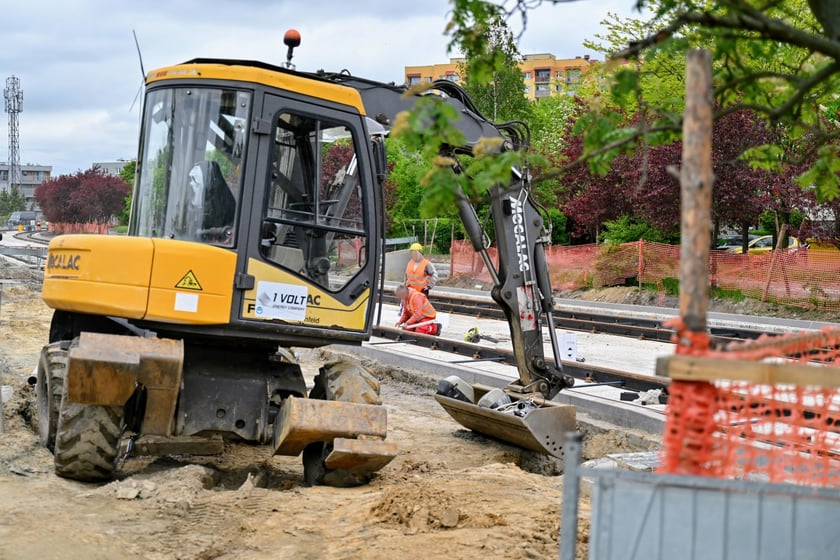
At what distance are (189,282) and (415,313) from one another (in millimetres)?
11451

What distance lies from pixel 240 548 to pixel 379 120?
3.93m

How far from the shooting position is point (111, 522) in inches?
265

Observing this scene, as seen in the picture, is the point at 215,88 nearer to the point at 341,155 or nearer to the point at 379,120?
the point at 341,155

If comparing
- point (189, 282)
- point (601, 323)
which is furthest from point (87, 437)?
point (601, 323)

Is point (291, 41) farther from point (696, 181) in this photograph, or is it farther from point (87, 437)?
point (696, 181)

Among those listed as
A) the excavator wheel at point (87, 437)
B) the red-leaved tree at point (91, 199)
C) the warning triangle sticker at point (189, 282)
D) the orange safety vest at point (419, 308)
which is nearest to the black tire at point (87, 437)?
the excavator wheel at point (87, 437)

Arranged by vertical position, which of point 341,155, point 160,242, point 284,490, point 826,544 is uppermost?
point 341,155

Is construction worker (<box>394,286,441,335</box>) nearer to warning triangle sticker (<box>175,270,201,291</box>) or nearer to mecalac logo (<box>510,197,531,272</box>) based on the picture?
mecalac logo (<box>510,197,531,272</box>)

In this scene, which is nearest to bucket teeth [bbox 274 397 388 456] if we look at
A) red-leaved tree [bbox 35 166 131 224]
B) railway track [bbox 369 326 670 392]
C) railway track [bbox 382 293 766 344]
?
railway track [bbox 369 326 670 392]

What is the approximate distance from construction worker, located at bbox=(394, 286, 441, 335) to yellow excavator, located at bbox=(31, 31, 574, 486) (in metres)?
10.1

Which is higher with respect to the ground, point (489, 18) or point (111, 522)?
point (489, 18)

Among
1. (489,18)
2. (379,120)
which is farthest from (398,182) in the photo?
(489,18)

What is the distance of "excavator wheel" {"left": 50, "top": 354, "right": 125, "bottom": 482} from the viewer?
7.51 metres

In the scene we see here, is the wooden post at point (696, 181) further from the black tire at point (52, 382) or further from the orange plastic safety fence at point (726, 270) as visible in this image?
the orange plastic safety fence at point (726, 270)
